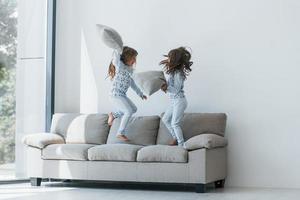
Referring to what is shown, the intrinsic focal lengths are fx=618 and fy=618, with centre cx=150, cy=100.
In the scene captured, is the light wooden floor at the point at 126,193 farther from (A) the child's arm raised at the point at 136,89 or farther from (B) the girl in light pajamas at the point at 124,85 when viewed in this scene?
(A) the child's arm raised at the point at 136,89

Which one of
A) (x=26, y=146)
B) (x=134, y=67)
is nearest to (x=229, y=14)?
(x=134, y=67)

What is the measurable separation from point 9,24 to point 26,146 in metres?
1.49

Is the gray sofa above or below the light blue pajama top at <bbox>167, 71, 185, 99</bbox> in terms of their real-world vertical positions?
below

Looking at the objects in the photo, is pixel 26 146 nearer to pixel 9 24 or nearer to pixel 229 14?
pixel 9 24

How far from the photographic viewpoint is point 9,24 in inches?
292

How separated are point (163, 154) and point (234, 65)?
153cm

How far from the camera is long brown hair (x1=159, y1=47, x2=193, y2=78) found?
6930 millimetres

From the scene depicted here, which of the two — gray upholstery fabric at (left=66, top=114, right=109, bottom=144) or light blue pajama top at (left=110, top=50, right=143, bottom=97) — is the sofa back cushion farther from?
gray upholstery fabric at (left=66, top=114, right=109, bottom=144)

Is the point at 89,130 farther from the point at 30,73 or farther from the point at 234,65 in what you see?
the point at 234,65

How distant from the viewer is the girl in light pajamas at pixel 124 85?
23.7ft

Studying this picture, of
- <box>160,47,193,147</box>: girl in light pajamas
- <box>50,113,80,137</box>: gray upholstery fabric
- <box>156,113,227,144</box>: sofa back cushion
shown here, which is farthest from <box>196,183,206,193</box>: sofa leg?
<box>50,113,80,137</box>: gray upholstery fabric

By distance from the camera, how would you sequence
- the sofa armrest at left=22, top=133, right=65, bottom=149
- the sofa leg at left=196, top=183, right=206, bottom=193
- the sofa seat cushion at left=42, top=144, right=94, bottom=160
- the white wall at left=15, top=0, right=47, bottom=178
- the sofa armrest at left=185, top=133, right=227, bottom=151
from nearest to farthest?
the sofa armrest at left=185, top=133, right=227, bottom=151 < the sofa leg at left=196, top=183, right=206, bottom=193 < the sofa seat cushion at left=42, top=144, right=94, bottom=160 < the sofa armrest at left=22, top=133, right=65, bottom=149 < the white wall at left=15, top=0, right=47, bottom=178

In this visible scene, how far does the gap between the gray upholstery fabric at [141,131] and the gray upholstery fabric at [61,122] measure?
2.03 ft

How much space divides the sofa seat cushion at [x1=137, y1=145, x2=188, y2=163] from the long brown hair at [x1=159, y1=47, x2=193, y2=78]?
0.92 meters
